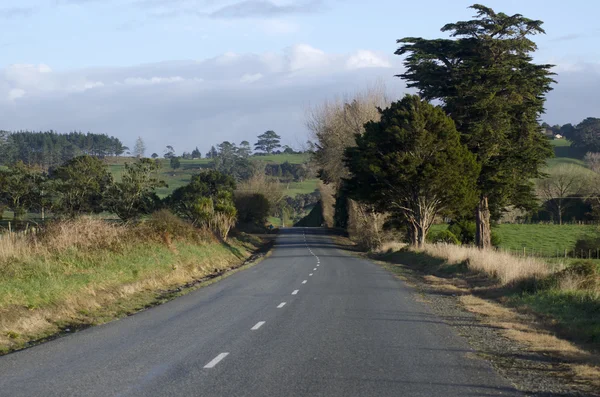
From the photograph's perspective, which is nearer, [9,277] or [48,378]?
[48,378]

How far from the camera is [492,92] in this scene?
151 feet

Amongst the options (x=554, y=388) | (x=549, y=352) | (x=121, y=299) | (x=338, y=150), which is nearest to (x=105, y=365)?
(x=554, y=388)

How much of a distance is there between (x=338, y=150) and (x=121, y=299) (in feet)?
157

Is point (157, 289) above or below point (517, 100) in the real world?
below

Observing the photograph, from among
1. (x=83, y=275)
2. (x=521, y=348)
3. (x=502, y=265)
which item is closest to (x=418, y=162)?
(x=502, y=265)

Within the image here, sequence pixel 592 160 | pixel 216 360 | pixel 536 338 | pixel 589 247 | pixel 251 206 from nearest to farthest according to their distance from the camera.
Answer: pixel 216 360
pixel 536 338
pixel 589 247
pixel 251 206
pixel 592 160

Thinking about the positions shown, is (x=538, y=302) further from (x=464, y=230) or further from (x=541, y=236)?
(x=541, y=236)

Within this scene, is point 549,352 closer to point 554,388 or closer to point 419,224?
point 554,388

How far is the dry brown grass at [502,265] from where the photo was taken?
65.3 feet

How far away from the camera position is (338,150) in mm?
64562

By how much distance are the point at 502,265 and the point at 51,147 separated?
473 ft

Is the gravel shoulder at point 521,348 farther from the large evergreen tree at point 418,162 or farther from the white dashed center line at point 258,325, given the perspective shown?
the large evergreen tree at point 418,162

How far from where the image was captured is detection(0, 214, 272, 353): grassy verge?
13.6m

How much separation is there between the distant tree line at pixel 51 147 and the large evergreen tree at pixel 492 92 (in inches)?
3520
